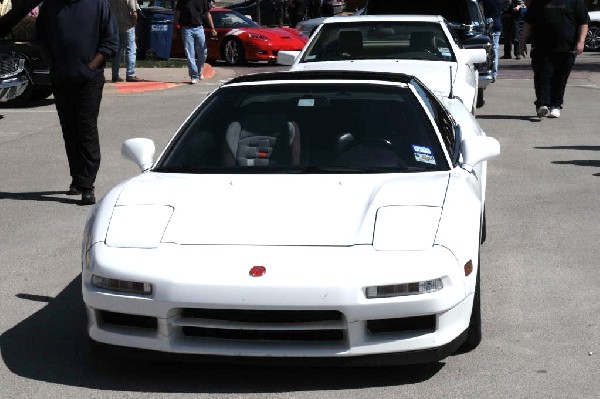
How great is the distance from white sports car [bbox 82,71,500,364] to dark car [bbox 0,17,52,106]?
1134cm

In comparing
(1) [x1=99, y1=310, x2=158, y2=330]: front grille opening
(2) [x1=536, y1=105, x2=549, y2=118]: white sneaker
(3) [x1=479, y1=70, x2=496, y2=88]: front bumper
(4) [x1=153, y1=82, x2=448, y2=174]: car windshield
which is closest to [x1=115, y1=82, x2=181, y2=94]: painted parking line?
(3) [x1=479, y1=70, x2=496, y2=88]: front bumper

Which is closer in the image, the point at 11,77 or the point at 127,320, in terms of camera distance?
the point at 127,320

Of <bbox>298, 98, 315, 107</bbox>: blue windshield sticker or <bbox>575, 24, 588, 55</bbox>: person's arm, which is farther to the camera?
<bbox>575, 24, 588, 55</bbox>: person's arm

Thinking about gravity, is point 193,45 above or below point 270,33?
above

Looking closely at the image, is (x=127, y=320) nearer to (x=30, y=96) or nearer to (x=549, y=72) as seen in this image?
(x=549, y=72)

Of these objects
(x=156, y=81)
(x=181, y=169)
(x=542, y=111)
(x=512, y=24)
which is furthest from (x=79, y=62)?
(x=512, y=24)

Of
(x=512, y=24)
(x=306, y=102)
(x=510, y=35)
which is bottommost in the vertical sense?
(x=510, y=35)

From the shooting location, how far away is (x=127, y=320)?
5.34m

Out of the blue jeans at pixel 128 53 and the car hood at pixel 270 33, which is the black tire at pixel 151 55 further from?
the blue jeans at pixel 128 53

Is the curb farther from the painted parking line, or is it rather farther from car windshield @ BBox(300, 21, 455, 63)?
car windshield @ BBox(300, 21, 455, 63)

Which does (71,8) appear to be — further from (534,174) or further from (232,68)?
(232,68)

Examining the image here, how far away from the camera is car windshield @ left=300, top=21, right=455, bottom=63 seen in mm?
13031

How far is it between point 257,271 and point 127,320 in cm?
68

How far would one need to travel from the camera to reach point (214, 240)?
17.6 feet
